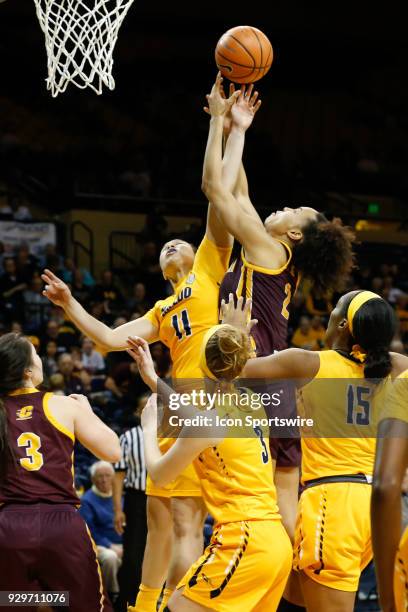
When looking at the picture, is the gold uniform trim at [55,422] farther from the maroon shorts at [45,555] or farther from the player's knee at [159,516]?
the player's knee at [159,516]

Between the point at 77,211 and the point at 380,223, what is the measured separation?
575 centimetres

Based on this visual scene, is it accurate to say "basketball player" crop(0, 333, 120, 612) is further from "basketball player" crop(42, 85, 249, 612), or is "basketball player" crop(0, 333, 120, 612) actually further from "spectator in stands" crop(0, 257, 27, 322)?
"spectator in stands" crop(0, 257, 27, 322)

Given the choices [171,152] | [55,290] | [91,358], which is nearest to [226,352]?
[55,290]

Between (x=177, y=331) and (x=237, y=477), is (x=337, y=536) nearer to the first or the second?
(x=237, y=477)

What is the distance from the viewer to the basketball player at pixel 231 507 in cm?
387

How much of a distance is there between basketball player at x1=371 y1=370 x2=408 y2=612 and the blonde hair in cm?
112

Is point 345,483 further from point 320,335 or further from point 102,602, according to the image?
point 320,335

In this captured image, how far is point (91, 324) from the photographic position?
17.4 ft

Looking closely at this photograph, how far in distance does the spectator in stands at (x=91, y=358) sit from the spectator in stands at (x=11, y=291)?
1.01 meters

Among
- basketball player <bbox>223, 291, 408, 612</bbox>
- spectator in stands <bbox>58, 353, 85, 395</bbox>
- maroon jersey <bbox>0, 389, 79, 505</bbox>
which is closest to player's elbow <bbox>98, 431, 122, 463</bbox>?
maroon jersey <bbox>0, 389, 79, 505</bbox>

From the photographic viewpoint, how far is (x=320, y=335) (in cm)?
1327

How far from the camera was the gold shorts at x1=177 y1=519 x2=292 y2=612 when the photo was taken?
152 inches

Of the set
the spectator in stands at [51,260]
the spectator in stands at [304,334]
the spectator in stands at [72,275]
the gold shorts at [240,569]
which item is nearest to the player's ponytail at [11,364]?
the gold shorts at [240,569]

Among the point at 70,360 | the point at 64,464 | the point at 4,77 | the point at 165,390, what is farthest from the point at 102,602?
the point at 4,77
